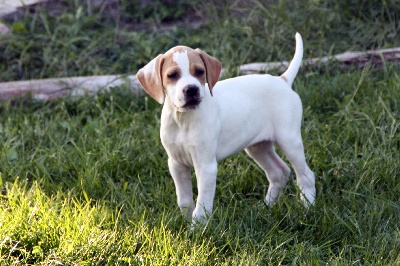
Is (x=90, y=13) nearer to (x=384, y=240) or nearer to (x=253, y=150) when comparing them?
(x=253, y=150)

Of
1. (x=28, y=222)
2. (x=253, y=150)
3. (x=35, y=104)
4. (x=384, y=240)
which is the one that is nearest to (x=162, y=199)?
(x=253, y=150)

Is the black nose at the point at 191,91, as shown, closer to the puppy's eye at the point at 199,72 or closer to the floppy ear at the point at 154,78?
the puppy's eye at the point at 199,72

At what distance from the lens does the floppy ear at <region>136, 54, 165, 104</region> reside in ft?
13.7

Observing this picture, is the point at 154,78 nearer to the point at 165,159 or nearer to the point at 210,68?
the point at 210,68

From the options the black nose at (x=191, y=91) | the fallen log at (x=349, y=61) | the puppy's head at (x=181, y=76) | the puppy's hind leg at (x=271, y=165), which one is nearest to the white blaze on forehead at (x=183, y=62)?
the puppy's head at (x=181, y=76)

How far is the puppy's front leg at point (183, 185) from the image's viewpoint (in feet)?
14.8

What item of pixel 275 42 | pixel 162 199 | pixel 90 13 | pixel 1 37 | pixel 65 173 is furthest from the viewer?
pixel 90 13

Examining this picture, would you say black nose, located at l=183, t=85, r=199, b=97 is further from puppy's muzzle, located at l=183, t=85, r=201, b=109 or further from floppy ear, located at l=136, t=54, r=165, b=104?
floppy ear, located at l=136, t=54, r=165, b=104

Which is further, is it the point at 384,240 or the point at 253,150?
the point at 253,150

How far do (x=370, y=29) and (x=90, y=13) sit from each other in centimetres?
323

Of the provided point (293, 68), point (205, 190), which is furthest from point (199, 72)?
point (293, 68)

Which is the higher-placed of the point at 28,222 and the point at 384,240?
the point at 28,222

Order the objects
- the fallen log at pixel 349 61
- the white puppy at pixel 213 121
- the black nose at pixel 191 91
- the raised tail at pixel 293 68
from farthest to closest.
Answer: the fallen log at pixel 349 61, the raised tail at pixel 293 68, the white puppy at pixel 213 121, the black nose at pixel 191 91

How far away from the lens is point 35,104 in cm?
659
